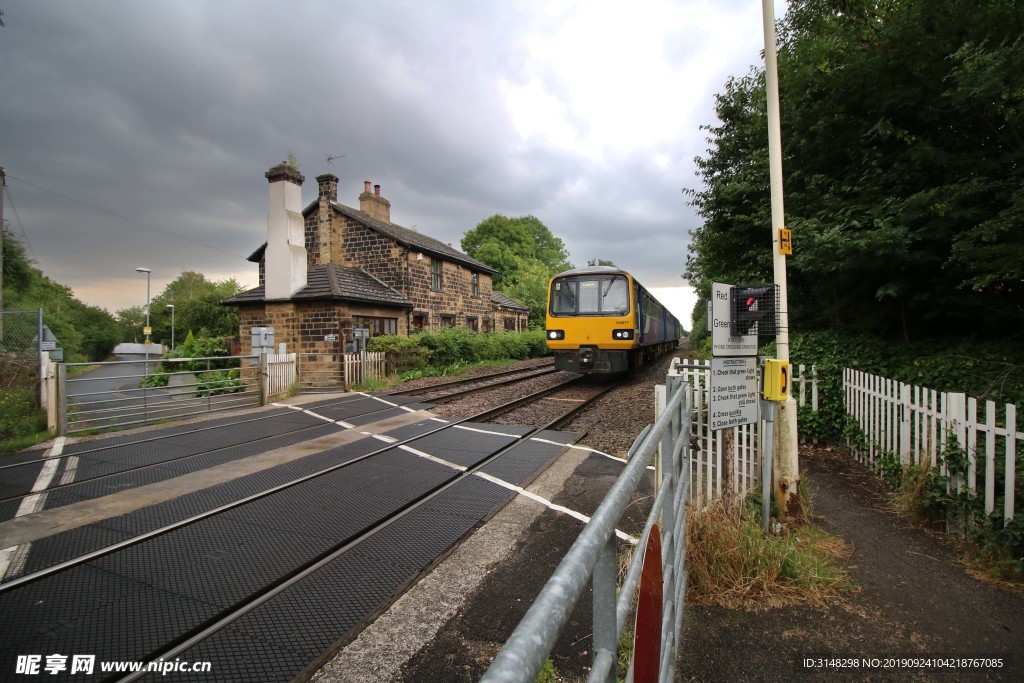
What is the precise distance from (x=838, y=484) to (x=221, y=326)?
52617 millimetres

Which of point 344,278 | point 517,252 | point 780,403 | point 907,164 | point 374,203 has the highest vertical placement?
point 517,252

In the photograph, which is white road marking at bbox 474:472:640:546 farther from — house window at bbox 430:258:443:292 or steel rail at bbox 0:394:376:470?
house window at bbox 430:258:443:292

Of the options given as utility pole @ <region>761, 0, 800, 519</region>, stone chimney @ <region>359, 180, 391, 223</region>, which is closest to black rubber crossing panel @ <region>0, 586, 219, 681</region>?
utility pole @ <region>761, 0, 800, 519</region>

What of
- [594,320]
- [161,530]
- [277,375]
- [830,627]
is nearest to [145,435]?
[277,375]

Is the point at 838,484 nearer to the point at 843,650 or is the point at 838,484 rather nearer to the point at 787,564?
the point at 787,564

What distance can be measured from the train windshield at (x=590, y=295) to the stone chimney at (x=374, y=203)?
519 inches

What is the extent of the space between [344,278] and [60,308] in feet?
195

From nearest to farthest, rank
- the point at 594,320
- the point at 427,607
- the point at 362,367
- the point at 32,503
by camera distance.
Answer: the point at 427,607
the point at 32,503
the point at 594,320
the point at 362,367

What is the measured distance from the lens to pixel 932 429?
13.7 feet

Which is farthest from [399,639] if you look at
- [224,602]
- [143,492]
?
[143,492]

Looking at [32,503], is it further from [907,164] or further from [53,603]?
[907,164]

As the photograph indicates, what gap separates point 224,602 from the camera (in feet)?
9.89

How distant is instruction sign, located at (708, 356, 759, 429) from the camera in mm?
3686

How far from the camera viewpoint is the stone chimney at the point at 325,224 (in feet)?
68.7
